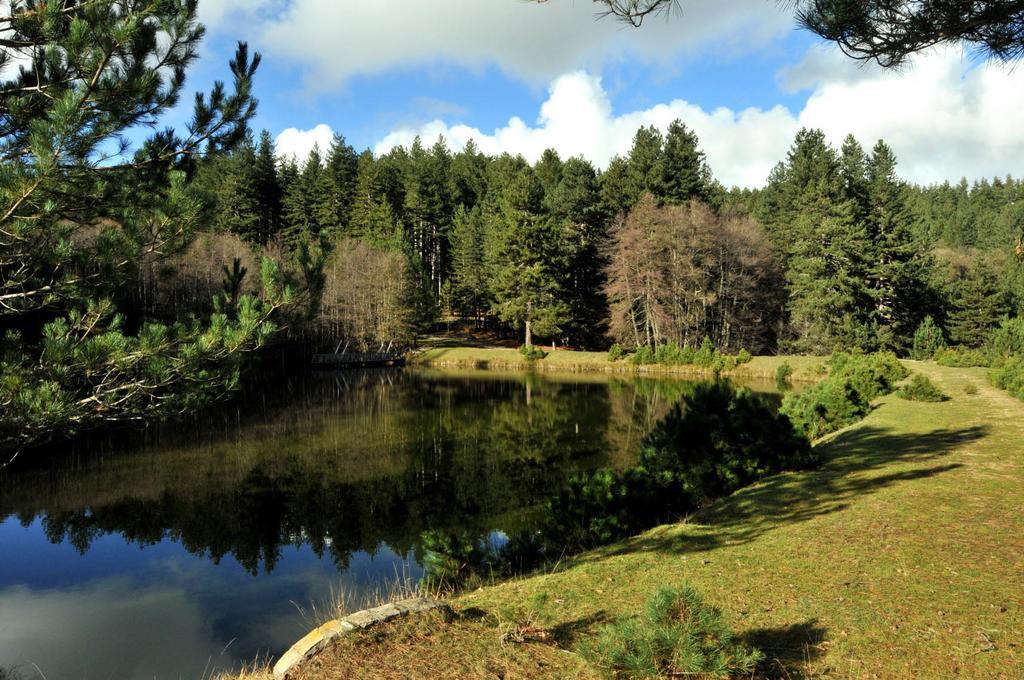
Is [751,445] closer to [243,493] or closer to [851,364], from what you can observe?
[243,493]

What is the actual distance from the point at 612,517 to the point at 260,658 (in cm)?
453

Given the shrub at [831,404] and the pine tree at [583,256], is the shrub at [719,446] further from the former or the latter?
the pine tree at [583,256]

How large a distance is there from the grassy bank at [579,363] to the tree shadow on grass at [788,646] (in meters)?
29.1

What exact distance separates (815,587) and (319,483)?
1075 cm

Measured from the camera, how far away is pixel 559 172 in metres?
72.4

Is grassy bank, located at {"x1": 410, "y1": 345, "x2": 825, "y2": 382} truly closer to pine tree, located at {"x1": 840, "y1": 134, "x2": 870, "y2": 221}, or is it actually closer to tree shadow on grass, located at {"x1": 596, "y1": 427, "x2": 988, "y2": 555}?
pine tree, located at {"x1": 840, "y1": 134, "x2": 870, "y2": 221}

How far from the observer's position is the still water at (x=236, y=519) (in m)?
7.15

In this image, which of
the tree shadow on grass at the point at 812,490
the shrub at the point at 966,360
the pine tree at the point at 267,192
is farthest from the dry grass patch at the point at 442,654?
the pine tree at the point at 267,192

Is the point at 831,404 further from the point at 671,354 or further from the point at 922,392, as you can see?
the point at 671,354

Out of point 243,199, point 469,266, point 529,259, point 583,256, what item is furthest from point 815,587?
point 243,199

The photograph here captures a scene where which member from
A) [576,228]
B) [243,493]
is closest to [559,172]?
[576,228]

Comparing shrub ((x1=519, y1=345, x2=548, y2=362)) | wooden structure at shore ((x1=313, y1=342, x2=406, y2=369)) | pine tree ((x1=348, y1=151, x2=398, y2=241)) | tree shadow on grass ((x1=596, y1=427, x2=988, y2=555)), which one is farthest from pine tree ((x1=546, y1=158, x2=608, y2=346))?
tree shadow on grass ((x1=596, y1=427, x2=988, y2=555))

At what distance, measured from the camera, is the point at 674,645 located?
3270mm

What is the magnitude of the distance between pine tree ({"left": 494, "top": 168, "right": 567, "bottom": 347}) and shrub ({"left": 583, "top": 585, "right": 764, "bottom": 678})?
134 feet
